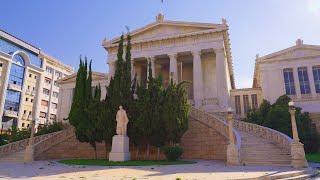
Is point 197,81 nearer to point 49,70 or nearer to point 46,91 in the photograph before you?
point 46,91

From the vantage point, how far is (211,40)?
3584 centimetres

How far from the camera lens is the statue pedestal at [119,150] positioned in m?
17.1

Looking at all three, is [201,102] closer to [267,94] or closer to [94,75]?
[267,94]

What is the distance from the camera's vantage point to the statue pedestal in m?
17.1

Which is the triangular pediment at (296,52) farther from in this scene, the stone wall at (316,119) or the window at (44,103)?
the window at (44,103)

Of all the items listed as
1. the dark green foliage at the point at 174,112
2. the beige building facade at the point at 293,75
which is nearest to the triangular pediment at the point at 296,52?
the beige building facade at the point at 293,75

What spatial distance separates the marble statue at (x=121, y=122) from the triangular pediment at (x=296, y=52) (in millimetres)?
24339

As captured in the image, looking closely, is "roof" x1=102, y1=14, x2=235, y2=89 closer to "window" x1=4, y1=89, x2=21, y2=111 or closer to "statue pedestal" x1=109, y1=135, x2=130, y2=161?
"statue pedestal" x1=109, y1=135, x2=130, y2=161

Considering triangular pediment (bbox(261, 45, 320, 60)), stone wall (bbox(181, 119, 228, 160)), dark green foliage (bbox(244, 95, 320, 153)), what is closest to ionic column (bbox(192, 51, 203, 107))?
triangular pediment (bbox(261, 45, 320, 60))

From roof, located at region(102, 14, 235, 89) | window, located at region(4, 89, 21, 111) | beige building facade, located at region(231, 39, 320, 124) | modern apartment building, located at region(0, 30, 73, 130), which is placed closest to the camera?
beige building facade, located at region(231, 39, 320, 124)

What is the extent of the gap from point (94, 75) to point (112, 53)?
6227 mm

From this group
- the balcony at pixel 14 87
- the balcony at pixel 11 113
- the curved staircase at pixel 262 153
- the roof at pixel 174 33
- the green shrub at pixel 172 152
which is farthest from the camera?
the balcony at pixel 14 87

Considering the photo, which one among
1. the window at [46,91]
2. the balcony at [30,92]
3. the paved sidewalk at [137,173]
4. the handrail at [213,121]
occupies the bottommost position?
the paved sidewalk at [137,173]

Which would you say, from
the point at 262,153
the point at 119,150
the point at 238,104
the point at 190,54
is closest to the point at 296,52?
the point at 238,104
